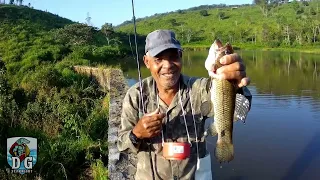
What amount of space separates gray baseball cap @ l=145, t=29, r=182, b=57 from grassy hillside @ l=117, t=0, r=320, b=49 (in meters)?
62.9

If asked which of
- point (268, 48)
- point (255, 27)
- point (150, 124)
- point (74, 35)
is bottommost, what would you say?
point (150, 124)

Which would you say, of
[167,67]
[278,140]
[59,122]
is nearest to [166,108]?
[167,67]

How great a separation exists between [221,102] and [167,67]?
22.4 inches

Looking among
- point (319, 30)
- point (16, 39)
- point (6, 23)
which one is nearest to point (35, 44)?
point (16, 39)

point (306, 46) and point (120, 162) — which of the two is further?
point (306, 46)

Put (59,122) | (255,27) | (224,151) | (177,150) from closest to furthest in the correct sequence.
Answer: (224,151)
(177,150)
(59,122)
(255,27)

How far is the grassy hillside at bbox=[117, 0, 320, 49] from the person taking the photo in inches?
2655

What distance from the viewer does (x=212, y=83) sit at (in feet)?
7.72

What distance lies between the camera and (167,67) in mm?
2682

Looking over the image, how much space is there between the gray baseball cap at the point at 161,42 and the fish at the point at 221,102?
0.47m

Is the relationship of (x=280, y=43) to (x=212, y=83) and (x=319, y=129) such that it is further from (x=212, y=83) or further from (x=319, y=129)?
(x=212, y=83)

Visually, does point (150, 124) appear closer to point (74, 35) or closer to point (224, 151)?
point (224, 151)

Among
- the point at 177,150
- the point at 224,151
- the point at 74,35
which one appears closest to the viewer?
the point at 224,151

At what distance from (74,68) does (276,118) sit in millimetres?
9490
